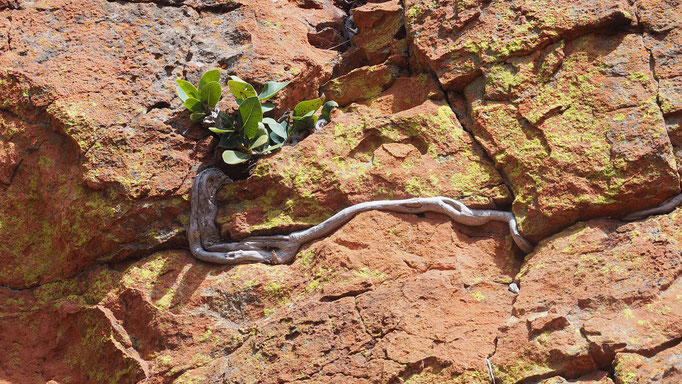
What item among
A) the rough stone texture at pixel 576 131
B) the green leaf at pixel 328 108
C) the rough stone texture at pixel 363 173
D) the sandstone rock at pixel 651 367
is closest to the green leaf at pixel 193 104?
the rough stone texture at pixel 363 173

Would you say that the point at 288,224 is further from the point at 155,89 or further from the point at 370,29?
the point at 370,29

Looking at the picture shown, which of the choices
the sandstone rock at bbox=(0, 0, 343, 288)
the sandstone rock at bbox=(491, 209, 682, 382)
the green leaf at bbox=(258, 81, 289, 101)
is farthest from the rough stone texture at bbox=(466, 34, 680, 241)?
the sandstone rock at bbox=(0, 0, 343, 288)

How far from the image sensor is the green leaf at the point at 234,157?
409 cm

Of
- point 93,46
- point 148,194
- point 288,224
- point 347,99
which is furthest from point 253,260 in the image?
point 93,46

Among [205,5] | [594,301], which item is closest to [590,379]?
[594,301]

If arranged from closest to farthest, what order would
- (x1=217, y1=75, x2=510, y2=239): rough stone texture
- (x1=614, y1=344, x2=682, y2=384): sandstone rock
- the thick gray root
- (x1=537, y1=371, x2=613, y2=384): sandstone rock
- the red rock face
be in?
(x1=614, y1=344, x2=682, y2=384): sandstone rock
(x1=537, y1=371, x2=613, y2=384): sandstone rock
the red rock face
the thick gray root
(x1=217, y1=75, x2=510, y2=239): rough stone texture

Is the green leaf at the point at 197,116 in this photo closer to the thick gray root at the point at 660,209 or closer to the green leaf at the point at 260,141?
the green leaf at the point at 260,141

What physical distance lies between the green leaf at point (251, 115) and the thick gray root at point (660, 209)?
6.49ft

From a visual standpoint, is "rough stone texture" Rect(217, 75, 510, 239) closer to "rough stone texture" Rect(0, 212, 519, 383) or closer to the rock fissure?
"rough stone texture" Rect(0, 212, 519, 383)

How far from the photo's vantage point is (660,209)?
3.57 metres

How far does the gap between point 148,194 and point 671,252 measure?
2.62 m

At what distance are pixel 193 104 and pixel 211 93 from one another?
13 cm

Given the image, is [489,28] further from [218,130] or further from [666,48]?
[218,130]

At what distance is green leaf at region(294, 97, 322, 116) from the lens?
173 inches
